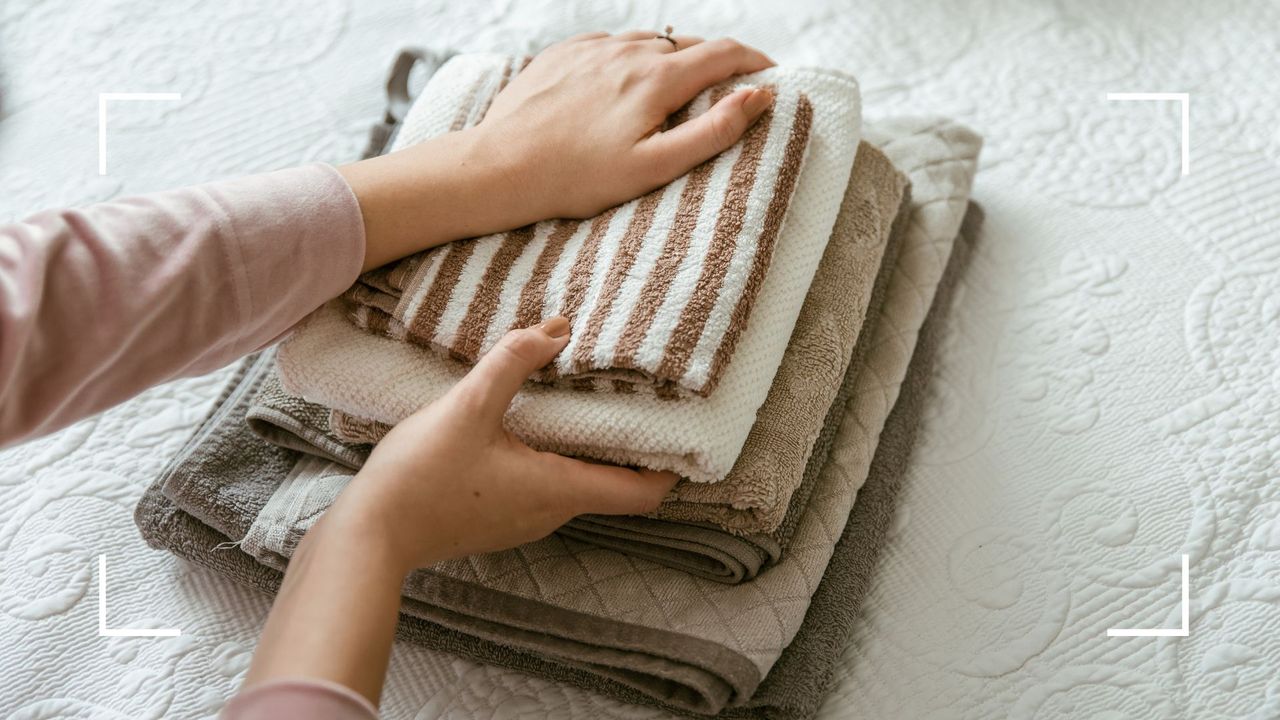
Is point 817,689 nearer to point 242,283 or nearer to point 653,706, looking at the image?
point 653,706

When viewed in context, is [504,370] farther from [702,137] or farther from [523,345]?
[702,137]

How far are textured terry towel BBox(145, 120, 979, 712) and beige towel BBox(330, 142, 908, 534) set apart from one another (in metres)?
0.05

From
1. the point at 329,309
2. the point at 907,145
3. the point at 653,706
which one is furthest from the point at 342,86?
the point at 653,706

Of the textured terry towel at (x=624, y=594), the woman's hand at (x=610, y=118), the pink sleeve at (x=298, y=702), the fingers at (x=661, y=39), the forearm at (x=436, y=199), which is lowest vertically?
the textured terry towel at (x=624, y=594)

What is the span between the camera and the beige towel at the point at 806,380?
67cm

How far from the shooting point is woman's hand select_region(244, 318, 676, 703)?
1.84 ft

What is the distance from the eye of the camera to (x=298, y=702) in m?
0.54

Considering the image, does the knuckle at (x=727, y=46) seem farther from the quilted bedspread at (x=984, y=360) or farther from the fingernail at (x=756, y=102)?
the quilted bedspread at (x=984, y=360)

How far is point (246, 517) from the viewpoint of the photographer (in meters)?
0.76

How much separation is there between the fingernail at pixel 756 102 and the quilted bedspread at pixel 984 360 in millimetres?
274

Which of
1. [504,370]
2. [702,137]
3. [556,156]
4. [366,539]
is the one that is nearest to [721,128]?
[702,137]

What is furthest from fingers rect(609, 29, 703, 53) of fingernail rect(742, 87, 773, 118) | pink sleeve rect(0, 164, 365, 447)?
pink sleeve rect(0, 164, 365, 447)

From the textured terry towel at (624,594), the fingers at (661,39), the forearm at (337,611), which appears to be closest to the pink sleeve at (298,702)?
the forearm at (337,611)

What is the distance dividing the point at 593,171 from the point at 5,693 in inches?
21.5
